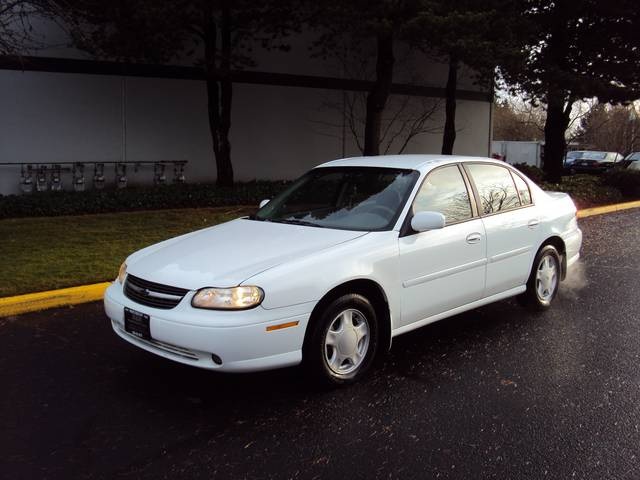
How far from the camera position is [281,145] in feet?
56.2

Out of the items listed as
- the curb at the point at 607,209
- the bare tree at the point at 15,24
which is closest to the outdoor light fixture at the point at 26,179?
the bare tree at the point at 15,24

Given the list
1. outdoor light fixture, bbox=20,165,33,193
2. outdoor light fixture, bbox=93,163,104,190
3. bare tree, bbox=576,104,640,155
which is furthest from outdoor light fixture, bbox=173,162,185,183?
bare tree, bbox=576,104,640,155

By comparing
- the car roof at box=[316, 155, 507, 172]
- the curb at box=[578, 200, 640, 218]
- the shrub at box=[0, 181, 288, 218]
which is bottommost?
the curb at box=[578, 200, 640, 218]

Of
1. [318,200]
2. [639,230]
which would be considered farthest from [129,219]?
[639,230]

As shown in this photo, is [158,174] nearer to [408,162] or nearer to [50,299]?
[50,299]

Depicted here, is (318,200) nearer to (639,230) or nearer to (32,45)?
(639,230)

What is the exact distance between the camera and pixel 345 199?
4.89m

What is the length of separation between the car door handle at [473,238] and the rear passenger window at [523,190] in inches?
38.7

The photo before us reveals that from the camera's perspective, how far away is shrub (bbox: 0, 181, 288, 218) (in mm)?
10758

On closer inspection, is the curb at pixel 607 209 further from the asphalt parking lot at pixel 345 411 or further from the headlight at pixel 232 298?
the headlight at pixel 232 298

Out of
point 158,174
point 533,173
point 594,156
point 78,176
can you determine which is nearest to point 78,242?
point 78,176

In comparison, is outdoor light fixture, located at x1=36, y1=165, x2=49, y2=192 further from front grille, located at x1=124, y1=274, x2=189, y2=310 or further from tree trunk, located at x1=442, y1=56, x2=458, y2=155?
tree trunk, located at x1=442, y1=56, x2=458, y2=155

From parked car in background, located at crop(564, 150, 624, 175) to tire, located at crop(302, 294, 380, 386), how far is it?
2960 centimetres

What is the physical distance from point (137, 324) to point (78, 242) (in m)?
5.35
